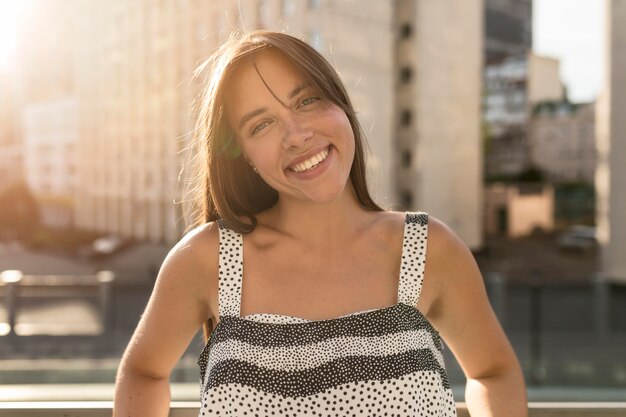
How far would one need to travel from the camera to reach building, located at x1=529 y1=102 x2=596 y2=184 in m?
76.5

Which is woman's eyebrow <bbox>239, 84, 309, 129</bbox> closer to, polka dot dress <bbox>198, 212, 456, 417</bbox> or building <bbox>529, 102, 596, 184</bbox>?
polka dot dress <bbox>198, 212, 456, 417</bbox>

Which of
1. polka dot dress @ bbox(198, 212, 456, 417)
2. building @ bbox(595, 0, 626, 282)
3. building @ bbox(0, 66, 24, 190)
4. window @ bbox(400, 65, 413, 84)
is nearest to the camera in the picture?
polka dot dress @ bbox(198, 212, 456, 417)

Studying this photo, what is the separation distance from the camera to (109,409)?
68.4 inches

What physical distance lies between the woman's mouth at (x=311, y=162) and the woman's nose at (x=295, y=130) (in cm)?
4

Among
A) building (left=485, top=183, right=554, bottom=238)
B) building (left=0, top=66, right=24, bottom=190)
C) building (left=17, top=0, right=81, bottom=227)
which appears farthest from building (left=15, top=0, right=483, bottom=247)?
building (left=485, top=183, right=554, bottom=238)

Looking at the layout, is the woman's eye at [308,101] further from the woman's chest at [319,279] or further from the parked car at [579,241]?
the parked car at [579,241]

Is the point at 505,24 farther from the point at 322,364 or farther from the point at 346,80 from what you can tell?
the point at 322,364

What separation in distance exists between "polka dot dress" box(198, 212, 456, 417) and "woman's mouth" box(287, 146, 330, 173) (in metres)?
0.24

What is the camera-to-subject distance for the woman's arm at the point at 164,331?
167 centimetres

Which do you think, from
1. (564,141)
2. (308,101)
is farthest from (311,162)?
(564,141)

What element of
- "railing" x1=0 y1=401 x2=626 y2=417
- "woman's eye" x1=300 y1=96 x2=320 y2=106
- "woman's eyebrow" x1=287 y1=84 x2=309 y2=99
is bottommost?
"railing" x1=0 y1=401 x2=626 y2=417

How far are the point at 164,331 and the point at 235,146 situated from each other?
1.36ft

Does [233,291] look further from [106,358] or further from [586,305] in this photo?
[586,305]

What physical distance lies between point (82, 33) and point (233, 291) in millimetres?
51063
